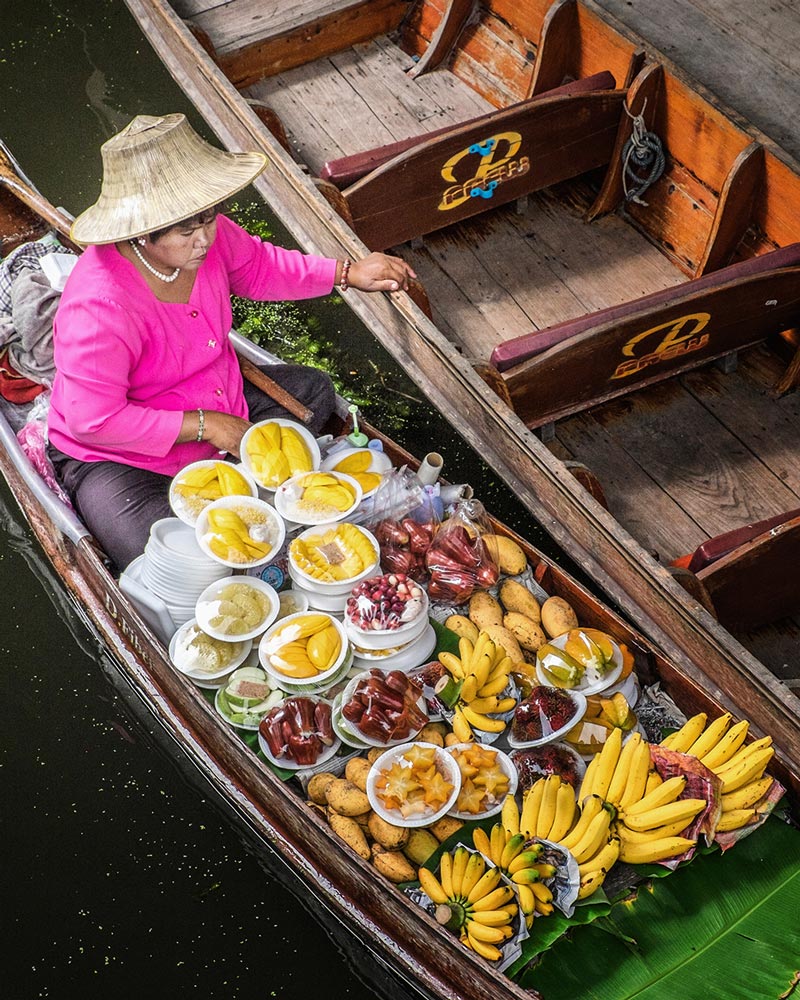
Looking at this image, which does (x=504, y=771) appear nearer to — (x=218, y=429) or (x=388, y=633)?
(x=388, y=633)

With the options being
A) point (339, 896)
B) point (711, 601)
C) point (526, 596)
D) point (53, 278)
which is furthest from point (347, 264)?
point (339, 896)

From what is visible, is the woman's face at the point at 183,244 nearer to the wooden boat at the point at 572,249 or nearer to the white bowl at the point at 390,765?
the wooden boat at the point at 572,249

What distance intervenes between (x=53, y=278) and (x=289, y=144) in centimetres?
176

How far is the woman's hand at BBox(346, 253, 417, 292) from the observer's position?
3.42 metres

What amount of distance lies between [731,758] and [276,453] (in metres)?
1.57


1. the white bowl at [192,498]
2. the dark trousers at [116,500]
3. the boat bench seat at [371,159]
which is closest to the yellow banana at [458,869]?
the white bowl at [192,498]

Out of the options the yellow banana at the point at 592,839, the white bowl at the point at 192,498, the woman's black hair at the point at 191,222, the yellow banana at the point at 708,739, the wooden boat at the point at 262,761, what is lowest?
the wooden boat at the point at 262,761

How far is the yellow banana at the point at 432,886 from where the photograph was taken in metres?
2.51

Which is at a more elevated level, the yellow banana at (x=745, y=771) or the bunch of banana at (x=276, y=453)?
the yellow banana at (x=745, y=771)

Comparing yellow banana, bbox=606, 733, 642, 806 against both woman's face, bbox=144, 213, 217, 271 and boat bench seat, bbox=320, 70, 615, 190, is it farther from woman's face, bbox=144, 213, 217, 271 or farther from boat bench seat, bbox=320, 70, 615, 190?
boat bench seat, bbox=320, 70, 615, 190

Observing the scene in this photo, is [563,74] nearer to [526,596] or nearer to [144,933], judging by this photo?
[526,596]

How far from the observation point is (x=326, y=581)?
9.62 ft

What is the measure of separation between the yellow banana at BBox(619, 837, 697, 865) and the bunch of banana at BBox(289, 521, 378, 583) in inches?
40.7

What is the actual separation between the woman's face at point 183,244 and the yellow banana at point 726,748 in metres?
1.95
